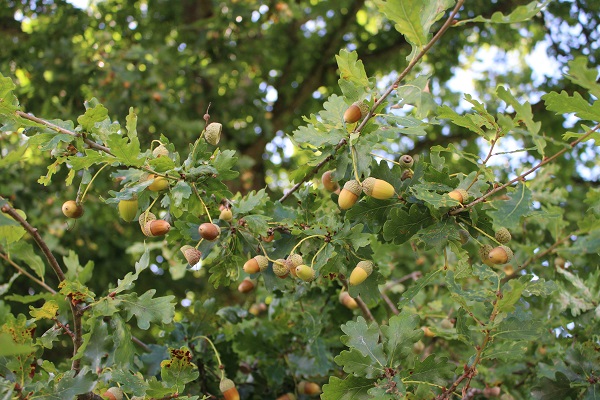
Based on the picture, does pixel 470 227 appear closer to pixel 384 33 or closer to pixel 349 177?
pixel 349 177

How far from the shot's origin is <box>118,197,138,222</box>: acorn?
6.03 ft

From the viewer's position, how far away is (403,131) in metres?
1.85

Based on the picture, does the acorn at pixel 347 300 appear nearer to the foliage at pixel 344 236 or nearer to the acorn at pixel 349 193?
the foliage at pixel 344 236

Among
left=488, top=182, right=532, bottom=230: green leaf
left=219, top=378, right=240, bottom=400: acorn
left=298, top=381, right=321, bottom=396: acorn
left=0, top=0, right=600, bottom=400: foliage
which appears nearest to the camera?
left=488, top=182, right=532, bottom=230: green leaf

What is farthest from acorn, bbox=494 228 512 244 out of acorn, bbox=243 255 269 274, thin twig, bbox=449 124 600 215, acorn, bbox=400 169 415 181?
acorn, bbox=243 255 269 274

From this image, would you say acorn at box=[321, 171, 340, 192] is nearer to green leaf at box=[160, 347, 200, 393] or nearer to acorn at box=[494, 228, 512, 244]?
acorn at box=[494, 228, 512, 244]

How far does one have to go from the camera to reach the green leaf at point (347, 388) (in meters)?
1.74

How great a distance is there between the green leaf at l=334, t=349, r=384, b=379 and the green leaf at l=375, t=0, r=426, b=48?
82cm

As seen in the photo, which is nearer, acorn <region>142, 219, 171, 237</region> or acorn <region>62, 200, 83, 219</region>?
acorn <region>142, 219, 171, 237</region>

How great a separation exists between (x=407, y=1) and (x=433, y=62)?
427 centimetres

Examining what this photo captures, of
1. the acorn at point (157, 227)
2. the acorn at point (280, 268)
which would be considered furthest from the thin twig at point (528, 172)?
the acorn at point (157, 227)

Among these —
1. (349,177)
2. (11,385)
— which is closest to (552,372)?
(349,177)

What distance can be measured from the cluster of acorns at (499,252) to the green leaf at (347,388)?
47 cm

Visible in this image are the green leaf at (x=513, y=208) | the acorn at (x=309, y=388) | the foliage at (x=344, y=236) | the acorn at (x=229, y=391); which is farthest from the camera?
the acorn at (x=309, y=388)
